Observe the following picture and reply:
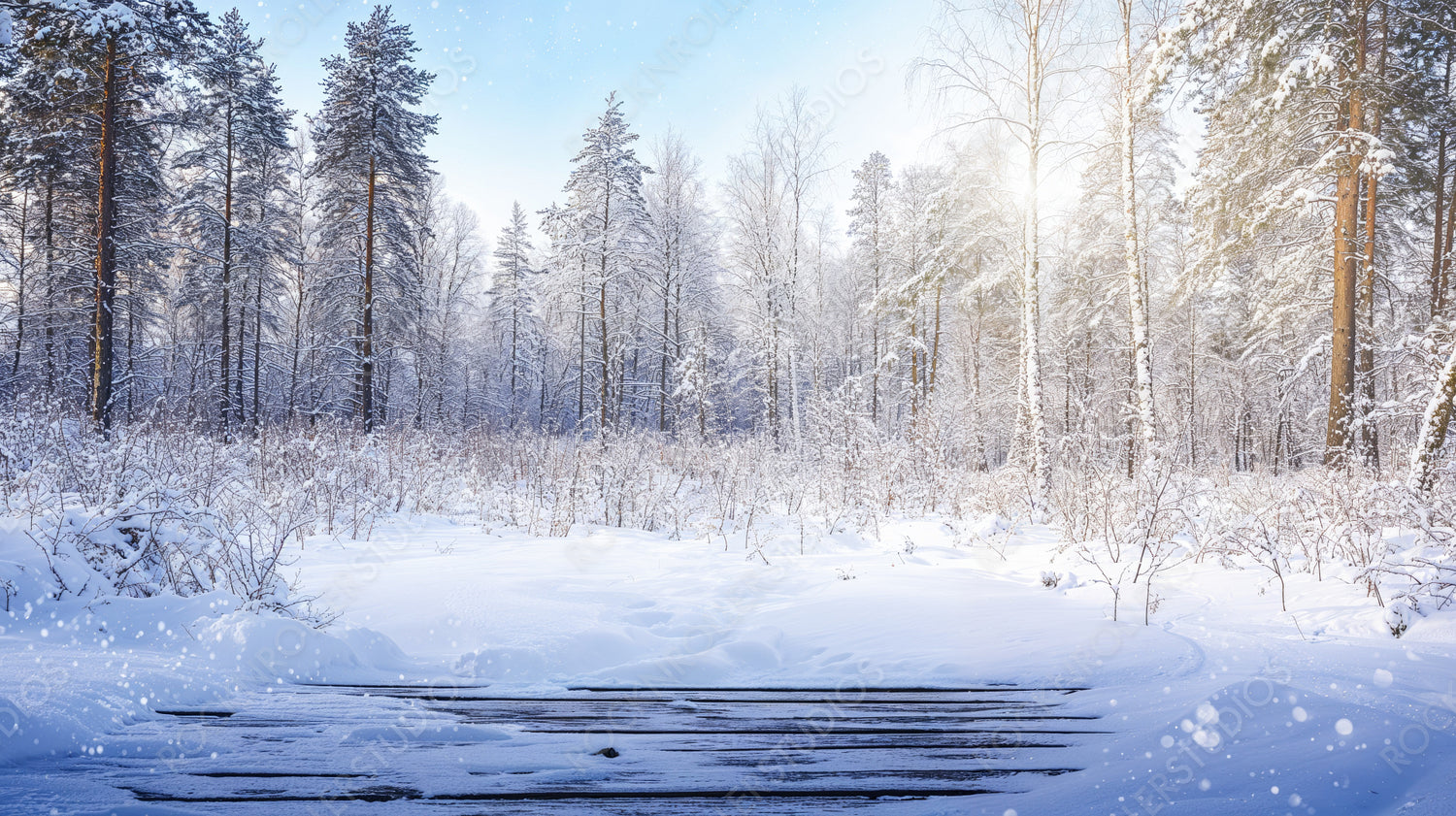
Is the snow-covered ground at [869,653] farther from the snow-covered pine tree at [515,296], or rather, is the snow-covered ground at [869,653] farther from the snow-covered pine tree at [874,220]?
the snow-covered pine tree at [515,296]

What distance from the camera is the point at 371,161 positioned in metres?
17.0

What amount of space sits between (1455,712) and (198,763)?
4.08m

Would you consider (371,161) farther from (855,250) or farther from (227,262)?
(855,250)

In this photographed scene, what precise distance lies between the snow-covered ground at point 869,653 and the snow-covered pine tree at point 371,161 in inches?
574

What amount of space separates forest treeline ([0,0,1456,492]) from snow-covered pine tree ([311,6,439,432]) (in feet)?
0.30

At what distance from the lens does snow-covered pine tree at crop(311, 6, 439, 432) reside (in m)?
16.8

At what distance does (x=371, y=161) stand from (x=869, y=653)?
19.4m

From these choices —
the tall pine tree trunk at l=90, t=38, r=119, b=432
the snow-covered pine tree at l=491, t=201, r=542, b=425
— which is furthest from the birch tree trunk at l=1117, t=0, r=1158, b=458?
the snow-covered pine tree at l=491, t=201, r=542, b=425

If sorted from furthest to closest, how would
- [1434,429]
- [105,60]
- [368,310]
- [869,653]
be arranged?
1. [368,310]
2. [105,60]
3. [1434,429]
4. [869,653]

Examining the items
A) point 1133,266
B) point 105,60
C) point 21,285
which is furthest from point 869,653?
point 21,285

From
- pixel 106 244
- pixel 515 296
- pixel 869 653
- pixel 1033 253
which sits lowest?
pixel 869 653

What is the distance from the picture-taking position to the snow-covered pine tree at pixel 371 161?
55.0 ft

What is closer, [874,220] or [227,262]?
[227,262]

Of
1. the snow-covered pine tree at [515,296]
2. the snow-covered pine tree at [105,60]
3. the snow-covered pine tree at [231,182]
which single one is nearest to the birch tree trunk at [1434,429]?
the snow-covered pine tree at [105,60]
